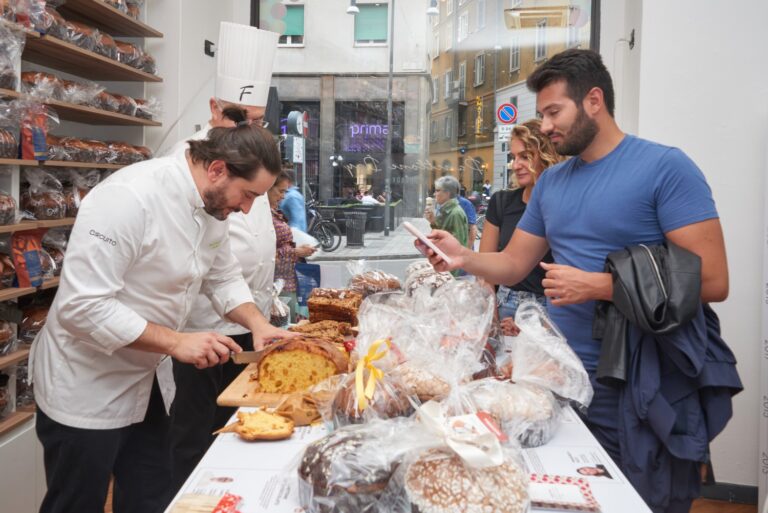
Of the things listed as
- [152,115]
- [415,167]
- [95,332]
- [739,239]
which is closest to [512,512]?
[95,332]

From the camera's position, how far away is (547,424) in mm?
1346

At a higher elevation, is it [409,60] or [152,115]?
[409,60]

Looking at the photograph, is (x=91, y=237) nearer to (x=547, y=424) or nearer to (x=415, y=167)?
(x=547, y=424)

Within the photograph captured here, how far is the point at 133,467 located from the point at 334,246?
8.91 ft

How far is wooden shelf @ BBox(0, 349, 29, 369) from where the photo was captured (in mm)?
2547

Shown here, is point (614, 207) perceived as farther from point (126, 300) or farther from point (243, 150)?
point (126, 300)

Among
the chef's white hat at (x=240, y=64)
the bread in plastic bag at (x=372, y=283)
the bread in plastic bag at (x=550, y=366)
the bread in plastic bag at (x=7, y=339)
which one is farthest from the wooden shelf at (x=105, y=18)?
the bread in plastic bag at (x=550, y=366)

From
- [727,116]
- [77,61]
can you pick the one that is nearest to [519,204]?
[727,116]

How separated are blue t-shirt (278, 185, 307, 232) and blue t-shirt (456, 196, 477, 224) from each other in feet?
3.38

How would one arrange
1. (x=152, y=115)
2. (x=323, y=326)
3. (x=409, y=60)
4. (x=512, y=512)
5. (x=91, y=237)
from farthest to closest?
1. (x=409, y=60)
2. (x=152, y=115)
3. (x=323, y=326)
4. (x=91, y=237)
5. (x=512, y=512)

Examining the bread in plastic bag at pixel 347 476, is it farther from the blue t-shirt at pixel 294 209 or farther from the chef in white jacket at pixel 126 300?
the blue t-shirt at pixel 294 209

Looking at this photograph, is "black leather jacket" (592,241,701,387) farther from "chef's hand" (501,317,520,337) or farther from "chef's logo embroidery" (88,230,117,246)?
"chef's logo embroidery" (88,230,117,246)

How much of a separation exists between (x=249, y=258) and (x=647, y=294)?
1.50m

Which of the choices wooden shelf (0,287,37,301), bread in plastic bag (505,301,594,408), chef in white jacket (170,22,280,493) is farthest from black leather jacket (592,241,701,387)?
wooden shelf (0,287,37,301)
